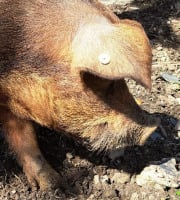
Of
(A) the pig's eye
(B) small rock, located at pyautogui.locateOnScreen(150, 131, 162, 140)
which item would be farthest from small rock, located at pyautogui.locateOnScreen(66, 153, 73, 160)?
(A) the pig's eye

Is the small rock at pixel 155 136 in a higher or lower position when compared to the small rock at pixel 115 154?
higher

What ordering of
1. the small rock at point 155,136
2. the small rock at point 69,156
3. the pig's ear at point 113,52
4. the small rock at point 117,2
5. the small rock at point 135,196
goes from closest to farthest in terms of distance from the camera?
the pig's ear at point 113,52 → the small rock at point 135,196 → the small rock at point 69,156 → the small rock at point 155,136 → the small rock at point 117,2

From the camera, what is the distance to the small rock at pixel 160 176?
9.99ft

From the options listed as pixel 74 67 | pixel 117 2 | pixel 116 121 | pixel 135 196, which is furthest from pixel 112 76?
pixel 117 2

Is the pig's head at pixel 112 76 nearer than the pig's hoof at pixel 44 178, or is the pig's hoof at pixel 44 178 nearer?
the pig's head at pixel 112 76

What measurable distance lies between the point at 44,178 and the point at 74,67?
0.85 meters

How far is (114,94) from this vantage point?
259cm

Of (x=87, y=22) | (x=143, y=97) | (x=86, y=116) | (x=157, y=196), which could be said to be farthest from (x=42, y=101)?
(x=143, y=97)

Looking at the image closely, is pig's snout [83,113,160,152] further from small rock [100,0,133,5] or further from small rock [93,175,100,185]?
small rock [100,0,133,5]

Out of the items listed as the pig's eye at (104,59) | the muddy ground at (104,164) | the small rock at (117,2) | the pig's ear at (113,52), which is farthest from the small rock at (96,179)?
the small rock at (117,2)

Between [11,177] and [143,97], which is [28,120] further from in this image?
[143,97]

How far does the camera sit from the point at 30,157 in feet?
9.97

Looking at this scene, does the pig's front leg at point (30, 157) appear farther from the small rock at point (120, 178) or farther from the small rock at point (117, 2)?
the small rock at point (117, 2)

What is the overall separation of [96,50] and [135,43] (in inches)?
7.6
